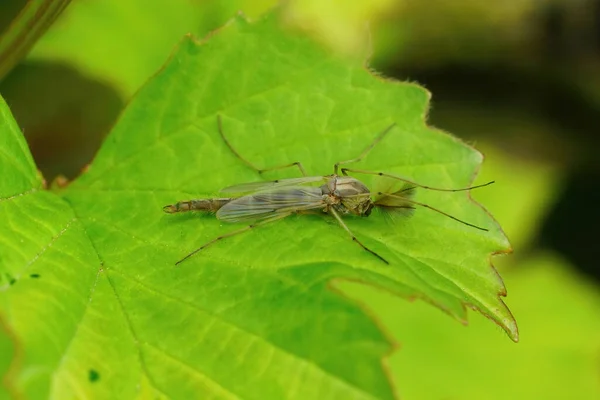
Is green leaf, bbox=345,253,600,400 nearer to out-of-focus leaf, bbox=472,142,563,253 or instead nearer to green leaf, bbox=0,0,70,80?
out-of-focus leaf, bbox=472,142,563,253

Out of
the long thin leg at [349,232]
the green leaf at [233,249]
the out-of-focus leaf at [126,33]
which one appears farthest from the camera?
the out-of-focus leaf at [126,33]

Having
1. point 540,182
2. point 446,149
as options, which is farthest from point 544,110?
point 446,149

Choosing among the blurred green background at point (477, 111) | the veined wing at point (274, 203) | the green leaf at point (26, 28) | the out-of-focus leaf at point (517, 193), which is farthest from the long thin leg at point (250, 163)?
A: the out-of-focus leaf at point (517, 193)

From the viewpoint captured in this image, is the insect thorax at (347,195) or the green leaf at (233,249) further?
the insect thorax at (347,195)

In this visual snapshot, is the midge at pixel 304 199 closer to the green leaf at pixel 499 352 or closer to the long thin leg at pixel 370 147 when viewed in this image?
the long thin leg at pixel 370 147

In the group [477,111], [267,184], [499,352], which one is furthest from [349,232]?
[477,111]

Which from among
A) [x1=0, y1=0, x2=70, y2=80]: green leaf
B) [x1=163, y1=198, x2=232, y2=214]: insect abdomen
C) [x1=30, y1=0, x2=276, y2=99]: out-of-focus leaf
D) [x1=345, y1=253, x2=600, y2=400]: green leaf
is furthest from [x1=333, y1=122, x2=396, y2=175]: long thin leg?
[x1=30, y1=0, x2=276, y2=99]: out-of-focus leaf

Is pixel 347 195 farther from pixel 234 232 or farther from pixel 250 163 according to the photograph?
pixel 234 232
